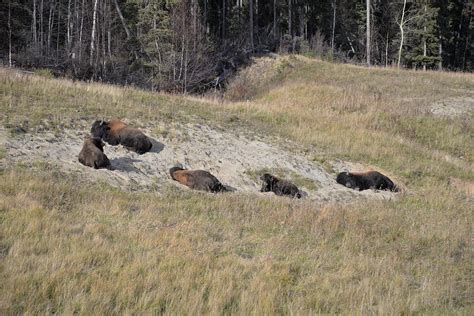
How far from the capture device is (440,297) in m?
7.40

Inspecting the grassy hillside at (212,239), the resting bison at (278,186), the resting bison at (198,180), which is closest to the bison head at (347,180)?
the grassy hillside at (212,239)

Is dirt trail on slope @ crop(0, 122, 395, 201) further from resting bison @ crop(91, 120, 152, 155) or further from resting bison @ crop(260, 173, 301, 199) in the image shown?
resting bison @ crop(260, 173, 301, 199)

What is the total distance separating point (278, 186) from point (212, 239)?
17.0 ft

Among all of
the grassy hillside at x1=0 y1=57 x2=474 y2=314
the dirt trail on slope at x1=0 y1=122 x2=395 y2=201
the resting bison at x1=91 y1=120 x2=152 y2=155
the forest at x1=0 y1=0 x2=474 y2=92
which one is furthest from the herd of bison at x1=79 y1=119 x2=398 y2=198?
the forest at x1=0 y1=0 x2=474 y2=92

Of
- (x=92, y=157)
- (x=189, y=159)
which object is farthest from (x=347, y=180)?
(x=92, y=157)

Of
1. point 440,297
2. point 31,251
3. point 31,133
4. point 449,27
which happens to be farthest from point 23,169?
point 449,27

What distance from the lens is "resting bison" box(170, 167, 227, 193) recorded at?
41.7 ft

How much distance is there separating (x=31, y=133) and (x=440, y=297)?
11162mm

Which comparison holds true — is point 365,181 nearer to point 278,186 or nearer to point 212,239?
point 278,186

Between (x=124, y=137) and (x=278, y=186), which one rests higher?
(x=124, y=137)

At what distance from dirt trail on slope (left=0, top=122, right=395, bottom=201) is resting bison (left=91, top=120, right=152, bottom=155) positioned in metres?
0.21

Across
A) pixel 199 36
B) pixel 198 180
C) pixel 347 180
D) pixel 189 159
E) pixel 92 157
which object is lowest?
pixel 347 180

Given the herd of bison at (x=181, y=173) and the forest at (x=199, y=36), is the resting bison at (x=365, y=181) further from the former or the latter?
the forest at (x=199, y=36)

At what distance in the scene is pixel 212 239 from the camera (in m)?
8.84
